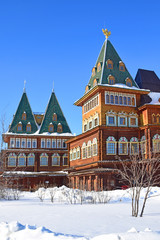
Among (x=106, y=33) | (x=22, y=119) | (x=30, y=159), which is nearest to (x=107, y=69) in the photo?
(x=106, y=33)

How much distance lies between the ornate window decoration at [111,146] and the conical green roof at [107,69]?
6.74 m

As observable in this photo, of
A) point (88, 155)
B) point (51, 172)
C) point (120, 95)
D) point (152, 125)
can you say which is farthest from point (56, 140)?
point (152, 125)

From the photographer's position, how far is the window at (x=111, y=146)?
29.4m

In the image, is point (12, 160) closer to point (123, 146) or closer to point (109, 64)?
point (123, 146)

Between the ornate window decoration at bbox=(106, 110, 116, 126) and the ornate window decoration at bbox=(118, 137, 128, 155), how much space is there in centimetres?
206

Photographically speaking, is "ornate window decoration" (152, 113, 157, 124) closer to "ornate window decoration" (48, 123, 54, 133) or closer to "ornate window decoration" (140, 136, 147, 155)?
"ornate window decoration" (140, 136, 147, 155)

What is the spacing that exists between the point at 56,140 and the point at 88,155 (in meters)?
15.2

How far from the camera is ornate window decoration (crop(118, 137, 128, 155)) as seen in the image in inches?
1186

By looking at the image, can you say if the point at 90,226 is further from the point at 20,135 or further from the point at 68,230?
the point at 20,135

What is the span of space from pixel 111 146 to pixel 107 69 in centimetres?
960

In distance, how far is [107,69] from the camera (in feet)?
108

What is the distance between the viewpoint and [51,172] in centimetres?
4250

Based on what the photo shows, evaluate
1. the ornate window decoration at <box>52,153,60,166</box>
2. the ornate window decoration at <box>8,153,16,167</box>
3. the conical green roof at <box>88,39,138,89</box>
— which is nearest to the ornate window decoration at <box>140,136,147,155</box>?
the conical green roof at <box>88,39,138,89</box>

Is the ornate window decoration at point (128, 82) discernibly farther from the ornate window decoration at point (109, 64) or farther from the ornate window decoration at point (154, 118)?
the ornate window decoration at point (154, 118)
